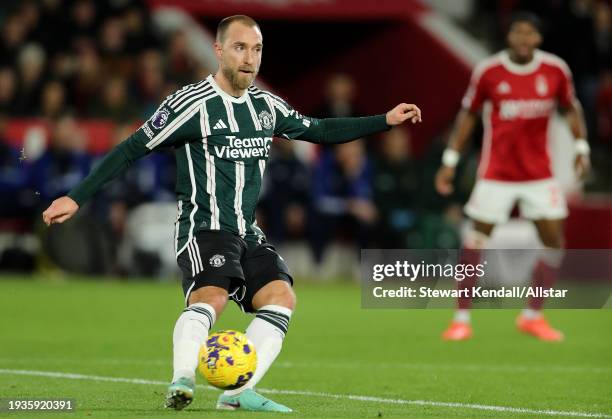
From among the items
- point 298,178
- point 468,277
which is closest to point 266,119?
point 468,277

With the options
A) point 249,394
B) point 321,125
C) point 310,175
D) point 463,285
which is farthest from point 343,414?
point 310,175

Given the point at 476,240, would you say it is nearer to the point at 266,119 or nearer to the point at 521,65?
the point at 521,65

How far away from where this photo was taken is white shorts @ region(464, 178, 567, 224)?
11805 mm

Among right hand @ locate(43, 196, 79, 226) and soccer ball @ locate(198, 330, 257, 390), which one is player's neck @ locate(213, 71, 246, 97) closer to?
right hand @ locate(43, 196, 79, 226)

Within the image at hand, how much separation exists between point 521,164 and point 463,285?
1165 mm

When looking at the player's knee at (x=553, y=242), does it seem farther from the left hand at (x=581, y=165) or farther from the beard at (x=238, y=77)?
the beard at (x=238, y=77)

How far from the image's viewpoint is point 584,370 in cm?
959

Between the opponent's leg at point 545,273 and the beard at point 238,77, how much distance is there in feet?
17.4

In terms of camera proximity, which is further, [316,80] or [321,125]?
[316,80]

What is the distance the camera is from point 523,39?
11.5m

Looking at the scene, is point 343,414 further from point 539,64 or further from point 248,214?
point 539,64

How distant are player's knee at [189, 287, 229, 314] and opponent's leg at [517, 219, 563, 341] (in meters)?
5.52

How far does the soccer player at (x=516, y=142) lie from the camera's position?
38.4 ft

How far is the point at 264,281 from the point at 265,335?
30 cm
